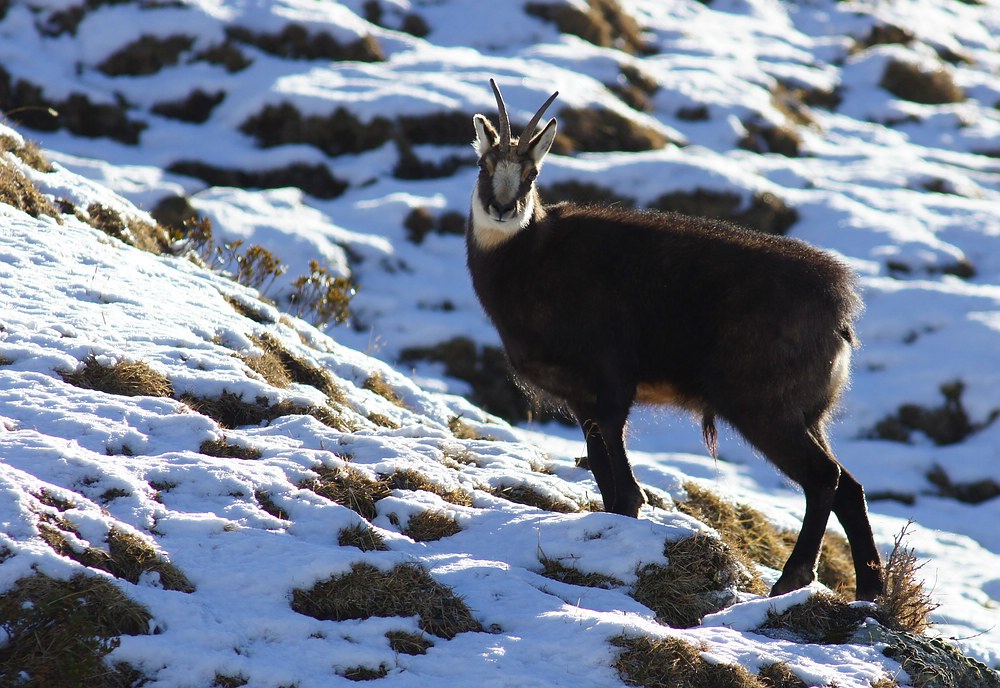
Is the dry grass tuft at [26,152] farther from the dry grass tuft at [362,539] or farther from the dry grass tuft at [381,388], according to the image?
the dry grass tuft at [362,539]

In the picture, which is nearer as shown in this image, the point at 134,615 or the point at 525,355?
the point at 134,615

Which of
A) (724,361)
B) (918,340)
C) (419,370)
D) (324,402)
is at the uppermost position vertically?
(724,361)

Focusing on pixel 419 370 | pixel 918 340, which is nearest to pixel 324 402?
pixel 419 370

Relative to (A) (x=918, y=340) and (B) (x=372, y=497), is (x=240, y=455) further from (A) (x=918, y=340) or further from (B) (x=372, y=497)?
(A) (x=918, y=340)

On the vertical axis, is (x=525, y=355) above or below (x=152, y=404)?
above

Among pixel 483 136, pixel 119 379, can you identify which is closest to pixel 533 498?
pixel 483 136

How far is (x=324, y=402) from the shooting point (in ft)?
27.6

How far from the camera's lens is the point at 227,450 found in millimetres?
6793

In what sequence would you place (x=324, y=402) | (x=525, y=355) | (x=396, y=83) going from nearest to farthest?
(x=525, y=355), (x=324, y=402), (x=396, y=83)

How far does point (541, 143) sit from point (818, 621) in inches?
166

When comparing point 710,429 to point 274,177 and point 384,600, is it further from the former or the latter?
point 274,177

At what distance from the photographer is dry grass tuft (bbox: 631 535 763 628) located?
6.15m

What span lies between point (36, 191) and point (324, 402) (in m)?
4.14

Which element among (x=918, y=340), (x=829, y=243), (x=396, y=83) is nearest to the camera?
(x=918, y=340)
